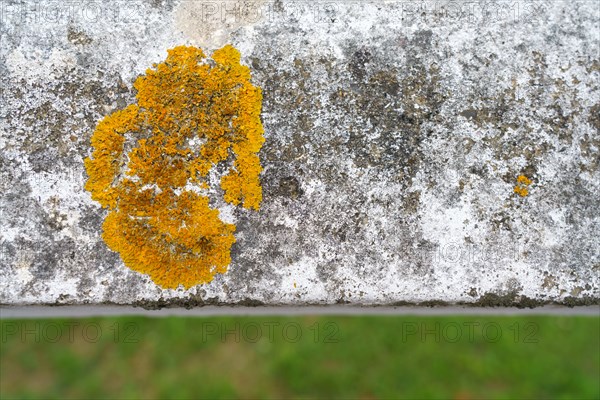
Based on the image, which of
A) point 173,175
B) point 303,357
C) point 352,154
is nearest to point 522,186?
point 352,154

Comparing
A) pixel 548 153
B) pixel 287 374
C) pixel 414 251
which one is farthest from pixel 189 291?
pixel 287 374

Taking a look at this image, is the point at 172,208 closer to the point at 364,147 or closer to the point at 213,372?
the point at 364,147

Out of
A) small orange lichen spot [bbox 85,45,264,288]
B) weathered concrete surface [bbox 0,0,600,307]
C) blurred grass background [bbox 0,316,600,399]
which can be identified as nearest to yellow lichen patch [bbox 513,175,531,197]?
weathered concrete surface [bbox 0,0,600,307]

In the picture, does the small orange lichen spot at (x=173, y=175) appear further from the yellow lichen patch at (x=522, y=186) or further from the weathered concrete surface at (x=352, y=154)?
the yellow lichen patch at (x=522, y=186)

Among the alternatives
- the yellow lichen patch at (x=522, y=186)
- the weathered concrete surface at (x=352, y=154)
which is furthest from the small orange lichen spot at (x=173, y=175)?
the yellow lichen patch at (x=522, y=186)

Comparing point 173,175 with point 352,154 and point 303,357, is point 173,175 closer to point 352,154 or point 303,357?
point 352,154
